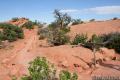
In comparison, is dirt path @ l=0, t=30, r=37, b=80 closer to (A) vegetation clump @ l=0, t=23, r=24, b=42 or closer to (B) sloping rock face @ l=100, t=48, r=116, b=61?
(B) sloping rock face @ l=100, t=48, r=116, b=61

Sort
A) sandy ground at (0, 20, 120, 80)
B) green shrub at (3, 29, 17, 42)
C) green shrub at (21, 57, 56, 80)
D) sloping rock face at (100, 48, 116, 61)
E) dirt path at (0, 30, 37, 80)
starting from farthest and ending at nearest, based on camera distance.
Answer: green shrub at (3, 29, 17, 42), sloping rock face at (100, 48, 116, 61), sandy ground at (0, 20, 120, 80), dirt path at (0, 30, 37, 80), green shrub at (21, 57, 56, 80)

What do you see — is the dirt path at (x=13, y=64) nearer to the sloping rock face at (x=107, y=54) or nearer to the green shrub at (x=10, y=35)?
the sloping rock face at (x=107, y=54)

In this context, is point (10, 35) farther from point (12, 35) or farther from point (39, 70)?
point (39, 70)

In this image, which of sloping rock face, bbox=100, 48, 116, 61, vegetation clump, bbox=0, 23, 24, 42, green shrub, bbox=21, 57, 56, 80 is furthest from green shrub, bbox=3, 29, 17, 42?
green shrub, bbox=21, 57, 56, 80

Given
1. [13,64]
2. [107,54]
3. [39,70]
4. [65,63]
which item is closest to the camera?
[39,70]

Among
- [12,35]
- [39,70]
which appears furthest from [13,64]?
[12,35]

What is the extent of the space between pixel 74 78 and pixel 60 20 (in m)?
23.8

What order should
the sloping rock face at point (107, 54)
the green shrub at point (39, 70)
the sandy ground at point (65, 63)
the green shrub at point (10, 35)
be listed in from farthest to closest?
1. the green shrub at point (10, 35)
2. the sloping rock face at point (107, 54)
3. the sandy ground at point (65, 63)
4. the green shrub at point (39, 70)

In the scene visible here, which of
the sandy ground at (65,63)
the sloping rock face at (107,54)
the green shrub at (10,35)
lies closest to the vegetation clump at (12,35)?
the green shrub at (10,35)

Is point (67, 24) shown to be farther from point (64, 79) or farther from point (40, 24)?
point (64, 79)

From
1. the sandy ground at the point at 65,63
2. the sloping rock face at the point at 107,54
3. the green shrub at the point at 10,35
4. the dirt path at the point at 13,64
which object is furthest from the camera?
the green shrub at the point at 10,35

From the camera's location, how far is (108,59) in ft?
57.4

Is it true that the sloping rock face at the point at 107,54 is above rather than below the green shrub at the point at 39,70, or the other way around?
below

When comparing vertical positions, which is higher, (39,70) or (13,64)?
(39,70)
